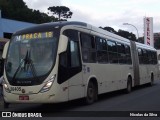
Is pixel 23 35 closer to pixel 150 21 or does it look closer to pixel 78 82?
pixel 78 82

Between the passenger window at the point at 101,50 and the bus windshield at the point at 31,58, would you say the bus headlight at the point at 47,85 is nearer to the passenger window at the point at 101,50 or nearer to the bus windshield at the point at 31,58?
the bus windshield at the point at 31,58

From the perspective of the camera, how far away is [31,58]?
13086mm

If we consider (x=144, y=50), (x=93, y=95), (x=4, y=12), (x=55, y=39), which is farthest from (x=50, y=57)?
(x=4, y=12)

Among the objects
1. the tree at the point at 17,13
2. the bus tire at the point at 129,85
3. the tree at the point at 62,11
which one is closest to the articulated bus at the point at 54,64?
the bus tire at the point at 129,85

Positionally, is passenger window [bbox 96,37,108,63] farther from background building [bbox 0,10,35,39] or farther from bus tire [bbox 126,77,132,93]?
background building [bbox 0,10,35,39]

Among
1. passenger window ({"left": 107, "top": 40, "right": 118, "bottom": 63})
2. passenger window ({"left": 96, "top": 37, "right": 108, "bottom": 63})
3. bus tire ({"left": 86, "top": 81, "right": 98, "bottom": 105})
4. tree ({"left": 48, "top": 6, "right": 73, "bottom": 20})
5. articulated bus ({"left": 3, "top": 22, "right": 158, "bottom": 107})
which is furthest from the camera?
tree ({"left": 48, "top": 6, "right": 73, "bottom": 20})

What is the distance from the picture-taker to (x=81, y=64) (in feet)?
47.0

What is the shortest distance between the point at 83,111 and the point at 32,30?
3349 millimetres

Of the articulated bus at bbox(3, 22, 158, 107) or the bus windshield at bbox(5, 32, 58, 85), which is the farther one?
the bus windshield at bbox(5, 32, 58, 85)

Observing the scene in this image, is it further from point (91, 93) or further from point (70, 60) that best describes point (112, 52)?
point (70, 60)

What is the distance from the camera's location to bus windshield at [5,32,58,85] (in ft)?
41.9

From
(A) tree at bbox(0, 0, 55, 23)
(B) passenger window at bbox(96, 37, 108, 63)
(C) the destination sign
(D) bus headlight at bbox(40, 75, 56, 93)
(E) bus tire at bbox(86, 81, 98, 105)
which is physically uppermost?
(A) tree at bbox(0, 0, 55, 23)

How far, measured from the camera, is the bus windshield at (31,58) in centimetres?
1276

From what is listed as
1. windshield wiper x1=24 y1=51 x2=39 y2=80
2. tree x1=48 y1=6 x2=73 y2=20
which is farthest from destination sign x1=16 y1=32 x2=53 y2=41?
tree x1=48 y1=6 x2=73 y2=20
